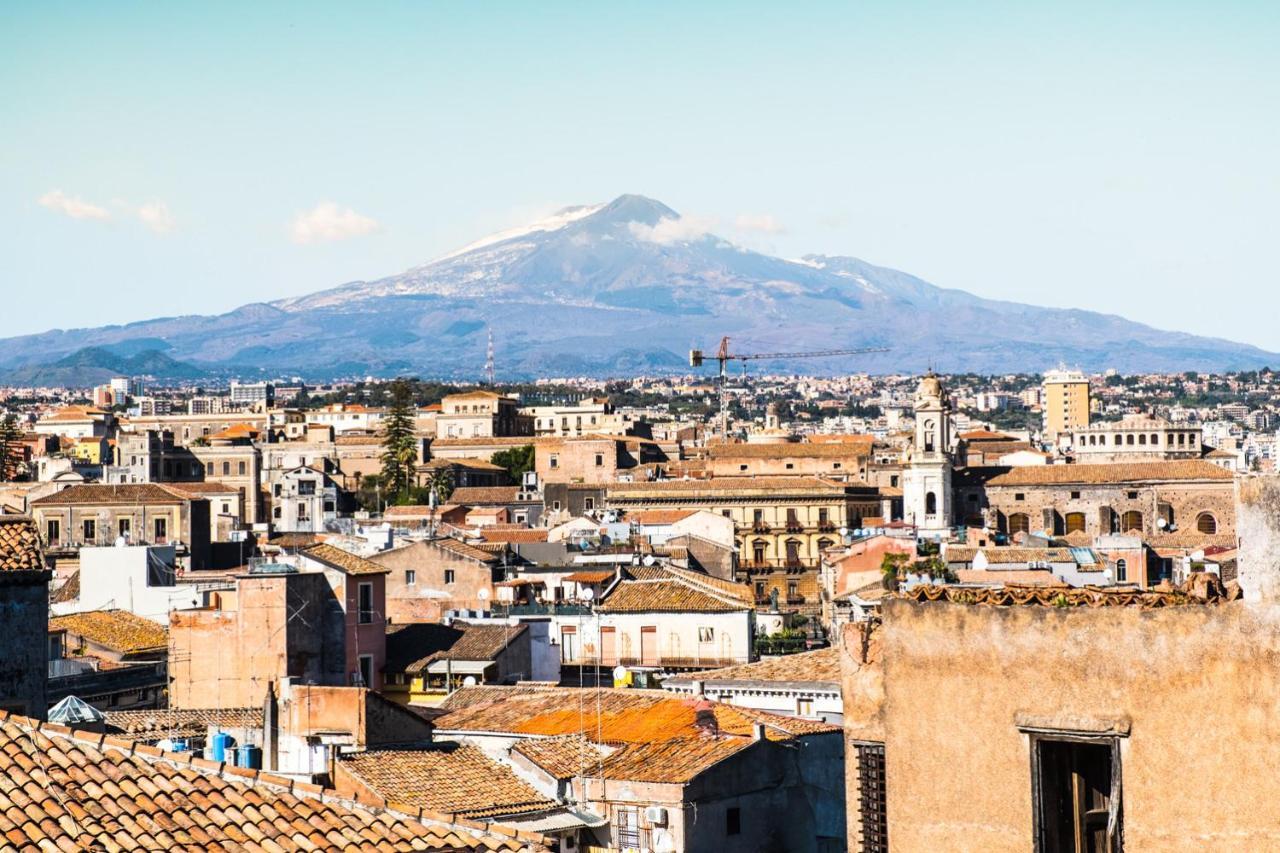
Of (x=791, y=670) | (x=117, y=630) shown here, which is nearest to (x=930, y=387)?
(x=117, y=630)

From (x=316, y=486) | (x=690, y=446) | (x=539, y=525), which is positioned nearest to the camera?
(x=539, y=525)

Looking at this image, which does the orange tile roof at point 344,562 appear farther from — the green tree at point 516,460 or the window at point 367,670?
the green tree at point 516,460

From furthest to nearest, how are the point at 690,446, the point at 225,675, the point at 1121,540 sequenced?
1. the point at 690,446
2. the point at 1121,540
3. the point at 225,675

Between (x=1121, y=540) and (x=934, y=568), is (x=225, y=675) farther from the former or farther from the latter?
(x=1121, y=540)

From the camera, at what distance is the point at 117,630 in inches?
1273

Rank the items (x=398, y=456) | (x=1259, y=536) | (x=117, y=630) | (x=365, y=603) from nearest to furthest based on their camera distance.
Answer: (x=1259, y=536), (x=365, y=603), (x=117, y=630), (x=398, y=456)

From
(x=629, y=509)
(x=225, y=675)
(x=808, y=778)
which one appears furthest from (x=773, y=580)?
(x=808, y=778)

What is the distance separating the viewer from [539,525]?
78.3 m

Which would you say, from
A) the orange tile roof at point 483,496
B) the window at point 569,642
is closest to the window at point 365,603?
the window at point 569,642

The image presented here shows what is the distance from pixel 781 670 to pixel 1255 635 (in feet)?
51.6

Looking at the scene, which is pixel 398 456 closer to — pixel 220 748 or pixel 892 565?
pixel 892 565

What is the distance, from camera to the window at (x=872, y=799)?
1037 centimetres

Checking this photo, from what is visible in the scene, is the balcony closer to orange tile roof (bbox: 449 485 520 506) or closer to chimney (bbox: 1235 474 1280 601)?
chimney (bbox: 1235 474 1280 601)

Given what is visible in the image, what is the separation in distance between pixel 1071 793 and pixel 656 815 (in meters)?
7.71
